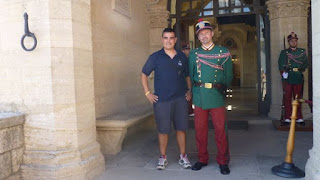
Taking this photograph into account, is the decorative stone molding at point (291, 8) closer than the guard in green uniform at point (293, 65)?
No

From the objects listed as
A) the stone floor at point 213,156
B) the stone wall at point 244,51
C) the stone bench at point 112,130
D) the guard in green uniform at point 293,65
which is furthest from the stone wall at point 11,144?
the stone wall at point 244,51

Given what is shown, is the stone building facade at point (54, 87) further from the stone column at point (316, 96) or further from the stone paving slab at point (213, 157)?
the stone paving slab at point (213, 157)

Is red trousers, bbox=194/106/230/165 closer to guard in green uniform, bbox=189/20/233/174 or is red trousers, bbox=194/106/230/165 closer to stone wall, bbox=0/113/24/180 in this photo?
guard in green uniform, bbox=189/20/233/174

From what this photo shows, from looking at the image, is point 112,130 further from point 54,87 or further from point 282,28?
point 282,28

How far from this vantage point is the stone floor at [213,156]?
3.50 metres

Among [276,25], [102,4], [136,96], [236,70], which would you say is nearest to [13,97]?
[102,4]

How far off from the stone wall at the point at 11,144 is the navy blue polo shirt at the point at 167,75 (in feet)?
4.92

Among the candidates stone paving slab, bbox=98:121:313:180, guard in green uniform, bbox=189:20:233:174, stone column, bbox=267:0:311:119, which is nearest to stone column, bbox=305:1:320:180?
stone paving slab, bbox=98:121:313:180

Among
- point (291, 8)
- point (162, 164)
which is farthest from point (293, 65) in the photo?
point (162, 164)

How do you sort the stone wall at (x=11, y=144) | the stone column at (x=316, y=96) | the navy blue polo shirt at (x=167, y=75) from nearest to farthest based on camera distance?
the stone column at (x=316, y=96) < the stone wall at (x=11, y=144) < the navy blue polo shirt at (x=167, y=75)

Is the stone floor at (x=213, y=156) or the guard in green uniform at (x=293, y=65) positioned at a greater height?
the guard in green uniform at (x=293, y=65)

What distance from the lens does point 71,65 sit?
10.7 ft

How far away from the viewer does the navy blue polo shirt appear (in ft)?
12.0

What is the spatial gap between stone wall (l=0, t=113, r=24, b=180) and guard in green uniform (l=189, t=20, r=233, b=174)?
1.89m
